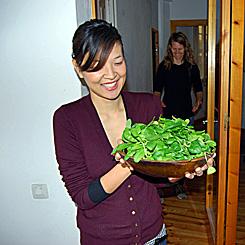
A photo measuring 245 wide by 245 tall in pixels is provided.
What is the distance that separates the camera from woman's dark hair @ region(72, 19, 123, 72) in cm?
96

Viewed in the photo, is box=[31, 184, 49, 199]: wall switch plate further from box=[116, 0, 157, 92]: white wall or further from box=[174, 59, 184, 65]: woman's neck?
box=[174, 59, 184, 65]: woman's neck

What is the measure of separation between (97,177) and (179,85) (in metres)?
2.21

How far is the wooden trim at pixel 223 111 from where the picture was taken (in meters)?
1.80

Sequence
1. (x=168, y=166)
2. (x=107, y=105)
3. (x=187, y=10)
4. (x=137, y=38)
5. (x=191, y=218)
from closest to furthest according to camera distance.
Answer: (x=168, y=166) → (x=107, y=105) → (x=191, y=218) → (x=137, y=38) → (x=187, y=10)

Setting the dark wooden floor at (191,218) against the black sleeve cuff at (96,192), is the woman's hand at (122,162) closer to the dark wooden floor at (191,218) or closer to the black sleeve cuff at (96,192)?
the black sleeve cuff at (96,192)

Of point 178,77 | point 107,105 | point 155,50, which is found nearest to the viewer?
point 107,105

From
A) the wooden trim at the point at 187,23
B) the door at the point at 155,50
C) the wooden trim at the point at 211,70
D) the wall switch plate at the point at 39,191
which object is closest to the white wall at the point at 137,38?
the door at the point at 155,50

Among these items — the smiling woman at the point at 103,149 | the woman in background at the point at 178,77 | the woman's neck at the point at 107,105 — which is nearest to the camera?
the smiling woman at the point at 103,149

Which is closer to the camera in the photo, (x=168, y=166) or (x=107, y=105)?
(x=168, y=166)

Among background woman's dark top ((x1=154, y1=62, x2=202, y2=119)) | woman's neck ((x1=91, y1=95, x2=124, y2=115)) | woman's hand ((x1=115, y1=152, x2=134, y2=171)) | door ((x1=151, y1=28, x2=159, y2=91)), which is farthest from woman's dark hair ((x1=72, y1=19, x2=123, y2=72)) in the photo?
door ((x1=151, y1=28, x2=159, y2=91))

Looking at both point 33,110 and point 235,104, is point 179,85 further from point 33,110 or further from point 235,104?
point 33,110

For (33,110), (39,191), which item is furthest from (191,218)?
(33,110)

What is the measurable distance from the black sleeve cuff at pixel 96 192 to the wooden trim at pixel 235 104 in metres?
1.04

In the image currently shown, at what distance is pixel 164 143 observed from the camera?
2.91ft
